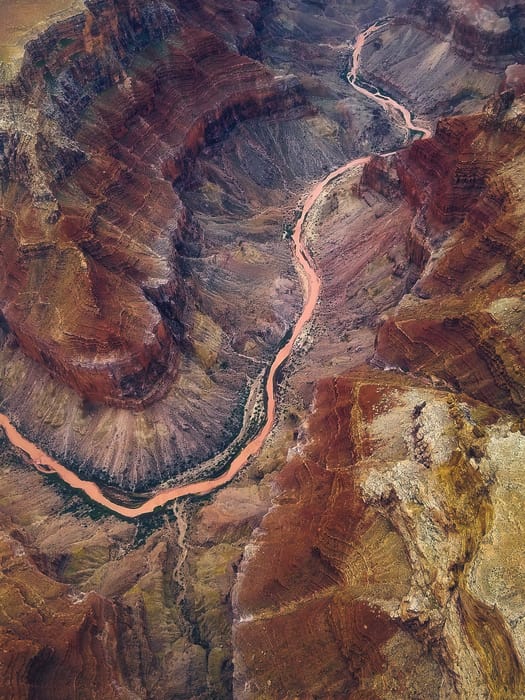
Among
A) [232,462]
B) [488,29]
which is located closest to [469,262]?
[232,462]

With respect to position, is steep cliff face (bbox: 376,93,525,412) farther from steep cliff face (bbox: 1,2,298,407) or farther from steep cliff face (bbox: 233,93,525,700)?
steep cliff face (bbox: 1,2,298,407)

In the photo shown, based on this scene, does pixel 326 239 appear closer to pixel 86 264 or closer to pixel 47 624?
pixel 86 264

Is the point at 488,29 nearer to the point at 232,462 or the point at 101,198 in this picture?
the point at 101,198

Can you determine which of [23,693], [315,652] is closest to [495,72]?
[315,652]

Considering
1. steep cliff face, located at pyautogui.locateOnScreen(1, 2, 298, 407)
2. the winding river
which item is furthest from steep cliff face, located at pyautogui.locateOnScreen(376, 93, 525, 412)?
steep cliff face, located at pyautogui.locateOnScreen(1, 2, 298, 407)

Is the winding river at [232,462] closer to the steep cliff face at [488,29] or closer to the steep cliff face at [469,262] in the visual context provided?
the steep cliff face at [469,262]

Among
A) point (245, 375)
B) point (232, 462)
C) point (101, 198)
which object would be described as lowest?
point (232, 462)

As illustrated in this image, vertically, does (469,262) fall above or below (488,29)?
below

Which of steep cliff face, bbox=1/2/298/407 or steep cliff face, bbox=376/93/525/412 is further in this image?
steep cliff face, bbox=1/2/298/407

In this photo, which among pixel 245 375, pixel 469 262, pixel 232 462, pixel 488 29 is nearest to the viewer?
pixel 469 262
